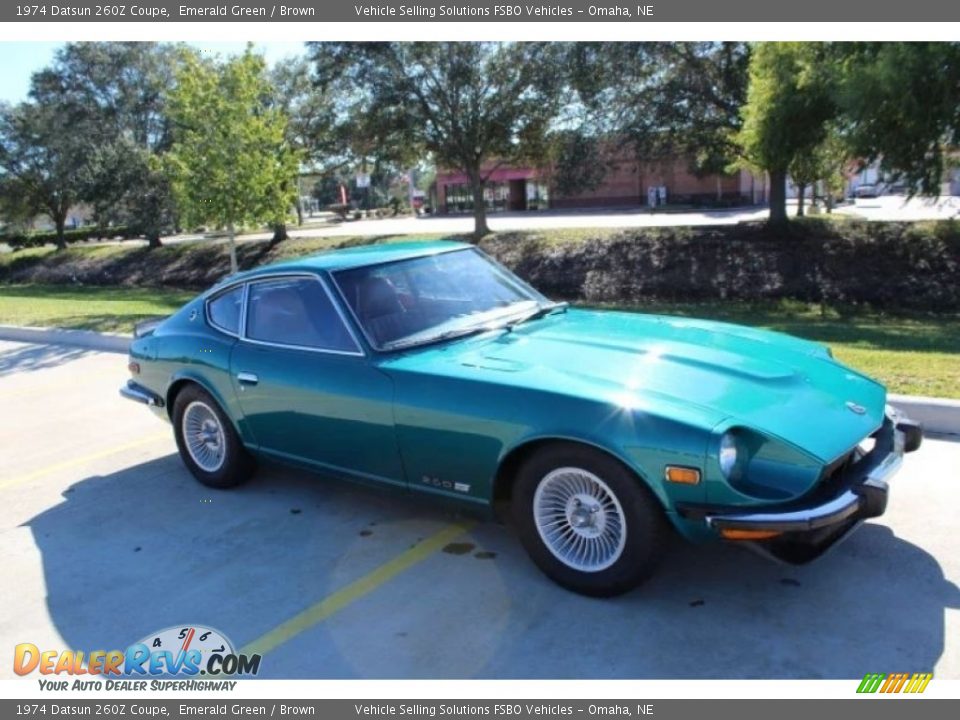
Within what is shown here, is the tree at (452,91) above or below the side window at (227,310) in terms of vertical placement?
above

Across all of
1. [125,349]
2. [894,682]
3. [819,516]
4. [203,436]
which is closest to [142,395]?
[203,436]

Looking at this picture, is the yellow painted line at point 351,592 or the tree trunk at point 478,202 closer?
the yellow painted line at point 351,592

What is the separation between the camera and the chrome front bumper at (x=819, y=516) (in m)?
3.09

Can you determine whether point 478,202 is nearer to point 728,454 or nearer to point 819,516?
point 728,454

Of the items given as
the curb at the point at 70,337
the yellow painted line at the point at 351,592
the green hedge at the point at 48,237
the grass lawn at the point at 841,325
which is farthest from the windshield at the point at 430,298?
the green hedge at the point at 48,237

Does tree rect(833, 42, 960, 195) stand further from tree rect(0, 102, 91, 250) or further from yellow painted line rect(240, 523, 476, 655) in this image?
tree rect(0, 102, 91, 250)

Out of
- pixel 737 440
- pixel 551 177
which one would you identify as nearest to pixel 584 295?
pixel 551 177

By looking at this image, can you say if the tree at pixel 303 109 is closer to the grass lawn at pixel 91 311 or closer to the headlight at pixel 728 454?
the grass lawn at pixel 91 311

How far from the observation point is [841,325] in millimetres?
12258

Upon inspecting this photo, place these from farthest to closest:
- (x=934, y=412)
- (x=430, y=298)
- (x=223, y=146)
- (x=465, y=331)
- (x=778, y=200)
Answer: (x=778, y=200), (x=223, y=146), (x=934, y=412), (x=430, y=298), (x=465, y=331)

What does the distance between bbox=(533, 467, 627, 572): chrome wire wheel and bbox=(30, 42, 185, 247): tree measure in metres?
26.2

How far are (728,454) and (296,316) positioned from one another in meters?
2.65

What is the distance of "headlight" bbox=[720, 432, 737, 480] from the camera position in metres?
3.20

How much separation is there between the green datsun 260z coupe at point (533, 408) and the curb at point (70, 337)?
242 inches
